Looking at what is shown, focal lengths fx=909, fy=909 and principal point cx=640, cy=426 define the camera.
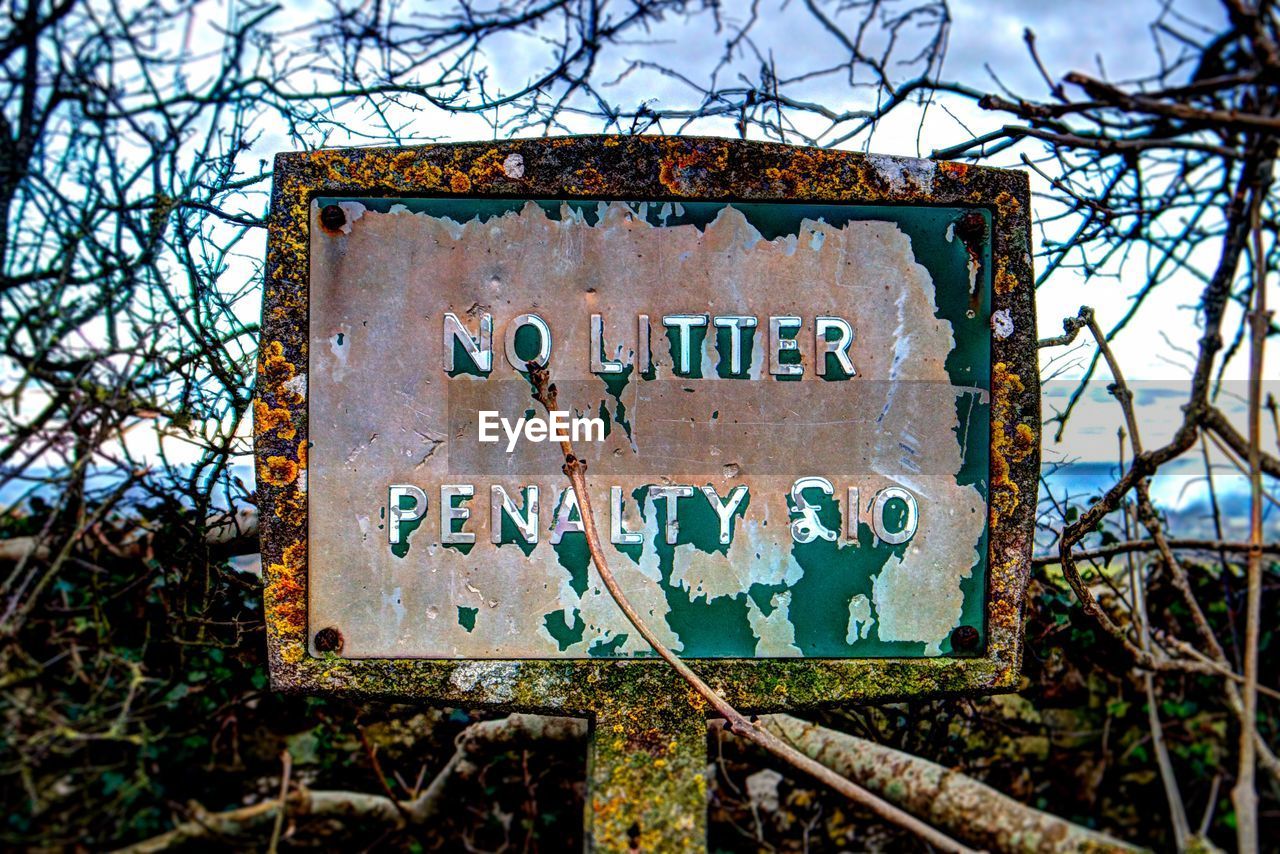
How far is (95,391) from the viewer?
2145 mm

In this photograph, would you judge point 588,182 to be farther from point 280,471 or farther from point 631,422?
point 280,471

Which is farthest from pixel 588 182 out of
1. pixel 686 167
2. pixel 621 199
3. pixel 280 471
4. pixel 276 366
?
pixel 280 471

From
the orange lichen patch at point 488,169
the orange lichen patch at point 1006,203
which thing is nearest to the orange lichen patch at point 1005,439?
the orange lichen patch at point 1006,203

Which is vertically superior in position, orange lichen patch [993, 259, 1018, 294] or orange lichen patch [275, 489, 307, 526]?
orange lichen patch [993, 259, 1018, 294]

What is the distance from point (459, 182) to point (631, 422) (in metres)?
0.59

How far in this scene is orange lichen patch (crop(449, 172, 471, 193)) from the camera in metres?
1.81

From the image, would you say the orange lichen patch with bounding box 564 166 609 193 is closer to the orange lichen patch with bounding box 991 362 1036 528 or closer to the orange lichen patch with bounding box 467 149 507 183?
the orange lichen patch with bounding box 467 149 507 183

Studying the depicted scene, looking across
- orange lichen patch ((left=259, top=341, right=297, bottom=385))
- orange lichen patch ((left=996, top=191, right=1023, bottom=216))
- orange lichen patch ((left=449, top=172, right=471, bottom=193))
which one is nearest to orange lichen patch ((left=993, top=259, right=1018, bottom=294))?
orange lichen patch ((left=996, top=191, right=1023, bottom=216))

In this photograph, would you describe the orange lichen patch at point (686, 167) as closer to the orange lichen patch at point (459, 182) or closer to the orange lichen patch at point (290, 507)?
the orange lichen patch at point (459, 182)

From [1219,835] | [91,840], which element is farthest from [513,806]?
[1219,835]

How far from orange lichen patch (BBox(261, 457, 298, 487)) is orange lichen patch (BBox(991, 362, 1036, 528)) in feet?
4.60

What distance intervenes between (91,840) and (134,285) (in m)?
1.43

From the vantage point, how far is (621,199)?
182 cm

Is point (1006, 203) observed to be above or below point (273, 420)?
above
